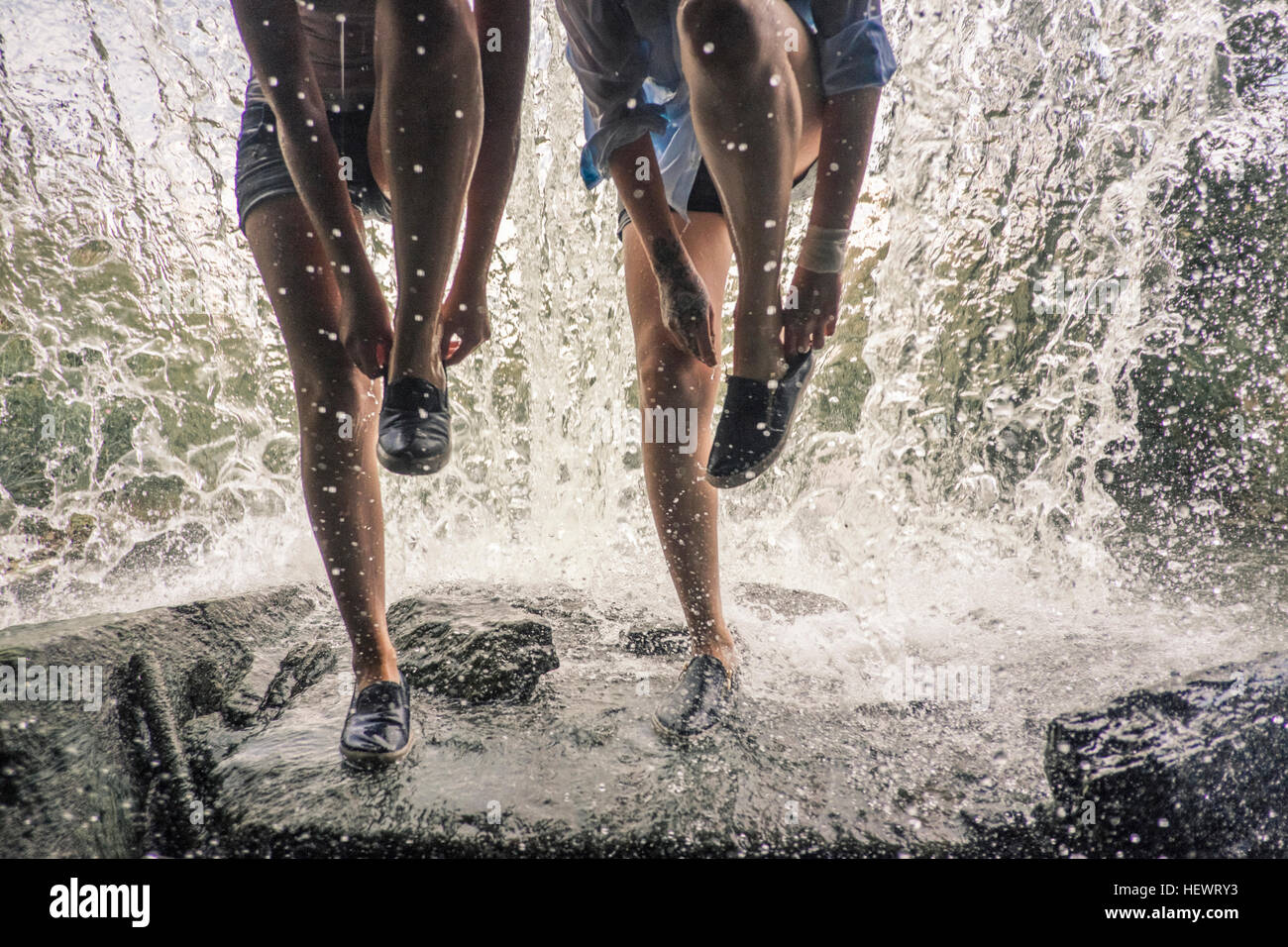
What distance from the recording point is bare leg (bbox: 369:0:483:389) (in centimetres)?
85

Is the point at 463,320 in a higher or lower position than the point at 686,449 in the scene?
higher

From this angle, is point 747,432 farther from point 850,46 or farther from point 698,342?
point 850,46

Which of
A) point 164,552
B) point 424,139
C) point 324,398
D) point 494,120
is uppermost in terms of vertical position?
point 494,120

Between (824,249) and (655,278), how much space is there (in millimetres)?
282

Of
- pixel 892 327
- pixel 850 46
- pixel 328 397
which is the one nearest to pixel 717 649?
pixel 328 397

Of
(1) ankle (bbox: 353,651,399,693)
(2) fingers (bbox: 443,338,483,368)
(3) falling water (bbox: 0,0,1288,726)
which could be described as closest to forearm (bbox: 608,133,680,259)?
(2) fingers (bbox: 443,338,483,368)

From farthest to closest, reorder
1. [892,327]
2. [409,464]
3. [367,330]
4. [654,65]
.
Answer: [892,327]
[654,65]
[367,330]
[409,464]

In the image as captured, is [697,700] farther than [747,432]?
Yes

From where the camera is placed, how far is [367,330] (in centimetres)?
96

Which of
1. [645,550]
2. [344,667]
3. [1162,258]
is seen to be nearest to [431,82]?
[344,667]

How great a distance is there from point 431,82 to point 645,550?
1.99 m

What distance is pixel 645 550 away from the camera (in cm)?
267

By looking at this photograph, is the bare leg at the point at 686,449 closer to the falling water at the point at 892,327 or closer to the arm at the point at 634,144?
the arm at the point at 634,144
